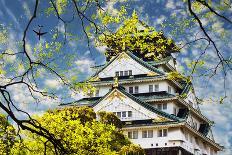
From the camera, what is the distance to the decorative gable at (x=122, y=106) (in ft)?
174

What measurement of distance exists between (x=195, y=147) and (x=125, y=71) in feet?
42.7

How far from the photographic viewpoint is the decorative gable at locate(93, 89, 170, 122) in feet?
174

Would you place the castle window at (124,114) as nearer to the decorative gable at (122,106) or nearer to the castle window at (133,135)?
the decorative gable at (122,106)

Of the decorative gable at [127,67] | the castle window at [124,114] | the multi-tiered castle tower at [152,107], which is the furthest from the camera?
the decorative gable at [127,67]

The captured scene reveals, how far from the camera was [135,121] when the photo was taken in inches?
2085

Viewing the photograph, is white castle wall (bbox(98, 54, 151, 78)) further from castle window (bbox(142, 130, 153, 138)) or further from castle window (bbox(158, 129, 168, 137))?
castle window (bbox(158, 129, 168, 137))

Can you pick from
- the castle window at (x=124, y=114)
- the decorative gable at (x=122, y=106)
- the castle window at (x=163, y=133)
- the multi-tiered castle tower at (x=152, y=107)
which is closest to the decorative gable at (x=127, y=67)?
the multi-tiered castle tower at (x=152, y=107)

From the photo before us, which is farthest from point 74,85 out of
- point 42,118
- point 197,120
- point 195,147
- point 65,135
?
point 197,120

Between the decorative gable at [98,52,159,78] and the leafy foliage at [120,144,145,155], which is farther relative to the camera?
the decorative gable at [98,52,159,78]

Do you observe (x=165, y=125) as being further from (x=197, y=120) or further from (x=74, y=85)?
(x=74, y=85)

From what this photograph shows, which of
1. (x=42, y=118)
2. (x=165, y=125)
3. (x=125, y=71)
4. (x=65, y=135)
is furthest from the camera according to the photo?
(x=125, y=71)

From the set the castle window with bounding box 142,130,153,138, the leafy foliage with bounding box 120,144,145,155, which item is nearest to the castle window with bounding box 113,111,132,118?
the castle window with bounding box 142,130,153,138

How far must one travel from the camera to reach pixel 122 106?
2146 inches

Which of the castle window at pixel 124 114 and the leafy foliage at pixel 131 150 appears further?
the castle window at pixel 124 114
